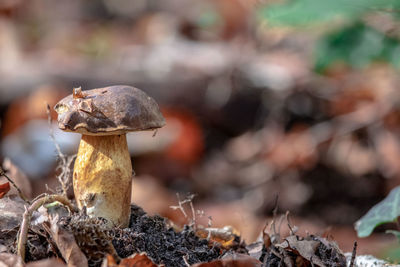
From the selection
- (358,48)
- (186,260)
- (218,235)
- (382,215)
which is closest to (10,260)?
(186,260)

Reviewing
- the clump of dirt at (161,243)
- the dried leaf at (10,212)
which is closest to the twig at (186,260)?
the clump of dirt at (161,243)

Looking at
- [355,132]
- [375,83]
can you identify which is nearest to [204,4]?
[375,83]

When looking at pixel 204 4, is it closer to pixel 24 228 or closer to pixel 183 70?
pixel 183 70

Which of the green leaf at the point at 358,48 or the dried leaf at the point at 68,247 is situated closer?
the dried leaf at the point at 68,247

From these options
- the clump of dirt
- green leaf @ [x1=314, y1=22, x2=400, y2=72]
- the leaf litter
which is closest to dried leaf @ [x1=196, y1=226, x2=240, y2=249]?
the leaf litter

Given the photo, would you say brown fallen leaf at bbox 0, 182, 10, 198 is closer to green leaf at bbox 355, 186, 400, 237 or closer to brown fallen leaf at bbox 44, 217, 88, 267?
brown fallen leaf at bbox 44, 217, 88, 267

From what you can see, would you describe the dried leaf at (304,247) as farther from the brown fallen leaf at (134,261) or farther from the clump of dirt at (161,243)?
the brown fallen leaf at (134,261)

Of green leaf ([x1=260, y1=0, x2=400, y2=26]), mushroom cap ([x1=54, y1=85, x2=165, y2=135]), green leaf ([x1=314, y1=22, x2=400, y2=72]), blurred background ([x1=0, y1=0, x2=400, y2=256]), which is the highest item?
green leaf ([x1=260, y1=0, x2=400, y2=26])
